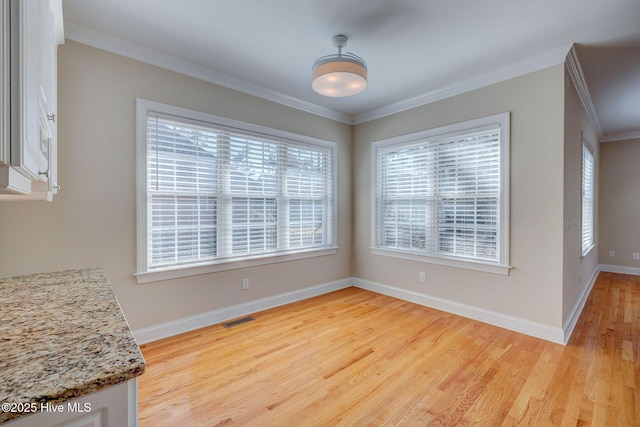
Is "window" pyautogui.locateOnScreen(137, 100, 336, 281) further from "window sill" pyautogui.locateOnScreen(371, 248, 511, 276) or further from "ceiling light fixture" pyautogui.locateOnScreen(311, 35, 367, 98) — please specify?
"ceiling light fixture" pyautogui.locateOnScreen(311, 35, 367, 98)

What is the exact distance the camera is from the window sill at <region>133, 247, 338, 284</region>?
2762mm

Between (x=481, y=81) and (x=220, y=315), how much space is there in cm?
391

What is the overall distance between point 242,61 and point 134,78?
1006 millimetres

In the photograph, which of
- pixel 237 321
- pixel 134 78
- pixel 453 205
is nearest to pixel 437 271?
pixel 453 205

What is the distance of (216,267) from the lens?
319 centimetres

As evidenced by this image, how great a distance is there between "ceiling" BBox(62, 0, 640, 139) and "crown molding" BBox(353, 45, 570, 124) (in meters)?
0.01

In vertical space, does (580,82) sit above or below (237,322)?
above

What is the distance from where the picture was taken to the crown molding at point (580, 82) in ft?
9.03

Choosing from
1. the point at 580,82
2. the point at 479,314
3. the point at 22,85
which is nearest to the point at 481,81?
the point at 580,82

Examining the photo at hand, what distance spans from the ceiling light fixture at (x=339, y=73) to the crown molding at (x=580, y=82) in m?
2.00

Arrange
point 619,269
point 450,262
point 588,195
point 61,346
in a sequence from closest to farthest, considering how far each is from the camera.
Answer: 1. point 61,346
2. point 450,262
3. point 588,195
4. point 619,269

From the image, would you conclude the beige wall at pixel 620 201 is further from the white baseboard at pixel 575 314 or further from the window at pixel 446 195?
the window at pixel 446 195

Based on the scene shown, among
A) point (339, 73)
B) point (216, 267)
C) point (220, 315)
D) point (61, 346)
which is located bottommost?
point (220, 315)

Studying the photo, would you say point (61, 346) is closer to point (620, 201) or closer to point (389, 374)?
point (389, 374)
